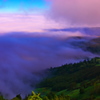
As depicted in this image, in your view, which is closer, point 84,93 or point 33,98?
point 33,98

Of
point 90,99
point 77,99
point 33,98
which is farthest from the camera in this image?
point 77,99

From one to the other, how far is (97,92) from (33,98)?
137 meters

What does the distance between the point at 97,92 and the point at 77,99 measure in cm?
1776

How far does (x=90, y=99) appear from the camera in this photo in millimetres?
149625

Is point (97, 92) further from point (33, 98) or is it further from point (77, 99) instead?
point (33, 98)

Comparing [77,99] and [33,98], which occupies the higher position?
[33,98]

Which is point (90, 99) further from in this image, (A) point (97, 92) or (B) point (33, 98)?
(B) point (33, 98)

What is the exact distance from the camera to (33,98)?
29.7 metres

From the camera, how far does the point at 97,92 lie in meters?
159

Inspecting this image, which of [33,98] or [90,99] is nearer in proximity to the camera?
[33,98]

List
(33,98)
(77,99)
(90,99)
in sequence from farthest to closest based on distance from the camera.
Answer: (77,99) → (90,99) → (33,98)

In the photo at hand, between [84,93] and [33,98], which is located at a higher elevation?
[33,98]

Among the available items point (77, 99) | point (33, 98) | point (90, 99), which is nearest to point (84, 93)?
point (77, 99)

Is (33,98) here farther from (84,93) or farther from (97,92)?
(84,93)
